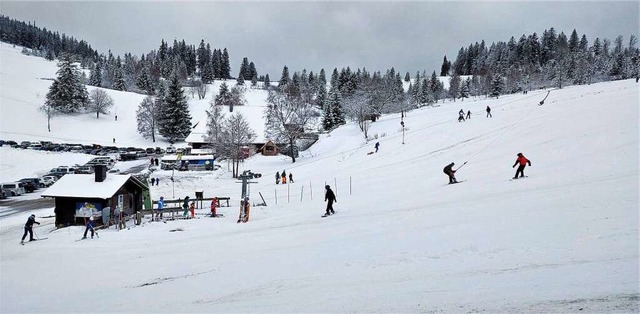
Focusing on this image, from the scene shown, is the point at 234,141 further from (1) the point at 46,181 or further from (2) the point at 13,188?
(2) the point at 13,188

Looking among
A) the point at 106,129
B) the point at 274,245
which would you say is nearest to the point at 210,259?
the point at 274,245

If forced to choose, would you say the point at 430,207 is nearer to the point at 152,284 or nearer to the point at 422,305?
the point at 422,305

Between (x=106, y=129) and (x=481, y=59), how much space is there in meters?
144

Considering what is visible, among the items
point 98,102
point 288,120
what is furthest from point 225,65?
point 288,120

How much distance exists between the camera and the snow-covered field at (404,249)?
7.94 metres

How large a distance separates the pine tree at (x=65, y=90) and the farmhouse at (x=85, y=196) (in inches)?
2887

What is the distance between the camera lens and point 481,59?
162875 millimetres

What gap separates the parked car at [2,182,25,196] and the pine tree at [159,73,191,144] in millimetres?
42371

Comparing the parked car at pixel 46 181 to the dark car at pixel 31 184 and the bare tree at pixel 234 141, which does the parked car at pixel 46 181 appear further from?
the bare tree at pixel 234 141

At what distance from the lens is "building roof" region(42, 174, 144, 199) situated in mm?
23875

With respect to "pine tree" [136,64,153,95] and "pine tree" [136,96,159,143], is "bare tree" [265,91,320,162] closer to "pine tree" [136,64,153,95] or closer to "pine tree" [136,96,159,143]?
"pine tree" [136,96,159,143]

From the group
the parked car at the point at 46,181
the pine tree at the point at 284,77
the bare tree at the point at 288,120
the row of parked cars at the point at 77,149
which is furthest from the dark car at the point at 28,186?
the pine tree at the point at 284,77

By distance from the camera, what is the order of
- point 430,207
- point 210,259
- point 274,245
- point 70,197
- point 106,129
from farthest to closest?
point 106,129 → point 70,197 → point 430,207 → point 274,245 → point 210,259

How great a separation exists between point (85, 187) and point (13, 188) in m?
19.5
